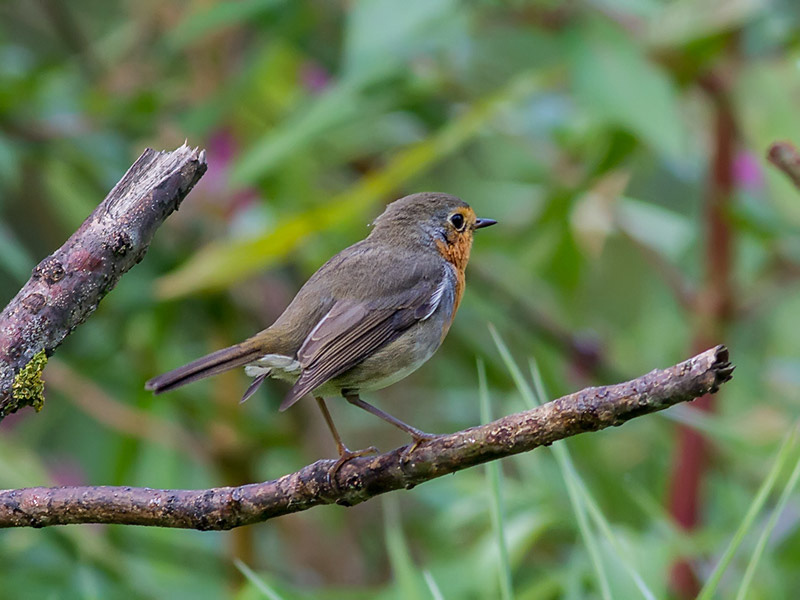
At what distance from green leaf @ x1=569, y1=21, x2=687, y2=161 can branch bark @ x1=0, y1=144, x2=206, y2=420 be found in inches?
66.9

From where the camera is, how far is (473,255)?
176 inches

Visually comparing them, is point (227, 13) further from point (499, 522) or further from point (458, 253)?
point (499, 522)

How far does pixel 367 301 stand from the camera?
7.08 ft

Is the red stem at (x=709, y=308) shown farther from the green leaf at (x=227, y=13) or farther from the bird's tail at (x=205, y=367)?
the bird's tail at (x=205, y=367)

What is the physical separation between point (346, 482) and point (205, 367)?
412 mm

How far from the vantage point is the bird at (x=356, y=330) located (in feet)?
6.60

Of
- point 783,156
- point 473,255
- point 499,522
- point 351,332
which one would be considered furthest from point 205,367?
point 473,255

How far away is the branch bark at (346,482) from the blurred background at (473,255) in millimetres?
491

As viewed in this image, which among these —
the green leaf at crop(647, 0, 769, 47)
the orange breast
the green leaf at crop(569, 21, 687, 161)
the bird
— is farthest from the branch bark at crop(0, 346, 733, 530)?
the green leaf at crop(647, 0, 769, 47)

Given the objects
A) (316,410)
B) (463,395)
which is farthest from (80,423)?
(463,395)

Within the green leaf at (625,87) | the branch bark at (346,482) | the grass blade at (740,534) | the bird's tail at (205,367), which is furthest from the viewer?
the green leaf at (625,87)

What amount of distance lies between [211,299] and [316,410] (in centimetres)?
76

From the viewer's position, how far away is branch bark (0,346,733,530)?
130cm

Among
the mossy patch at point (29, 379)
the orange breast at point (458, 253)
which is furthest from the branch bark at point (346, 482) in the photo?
the orange breast at point (458, 253)
